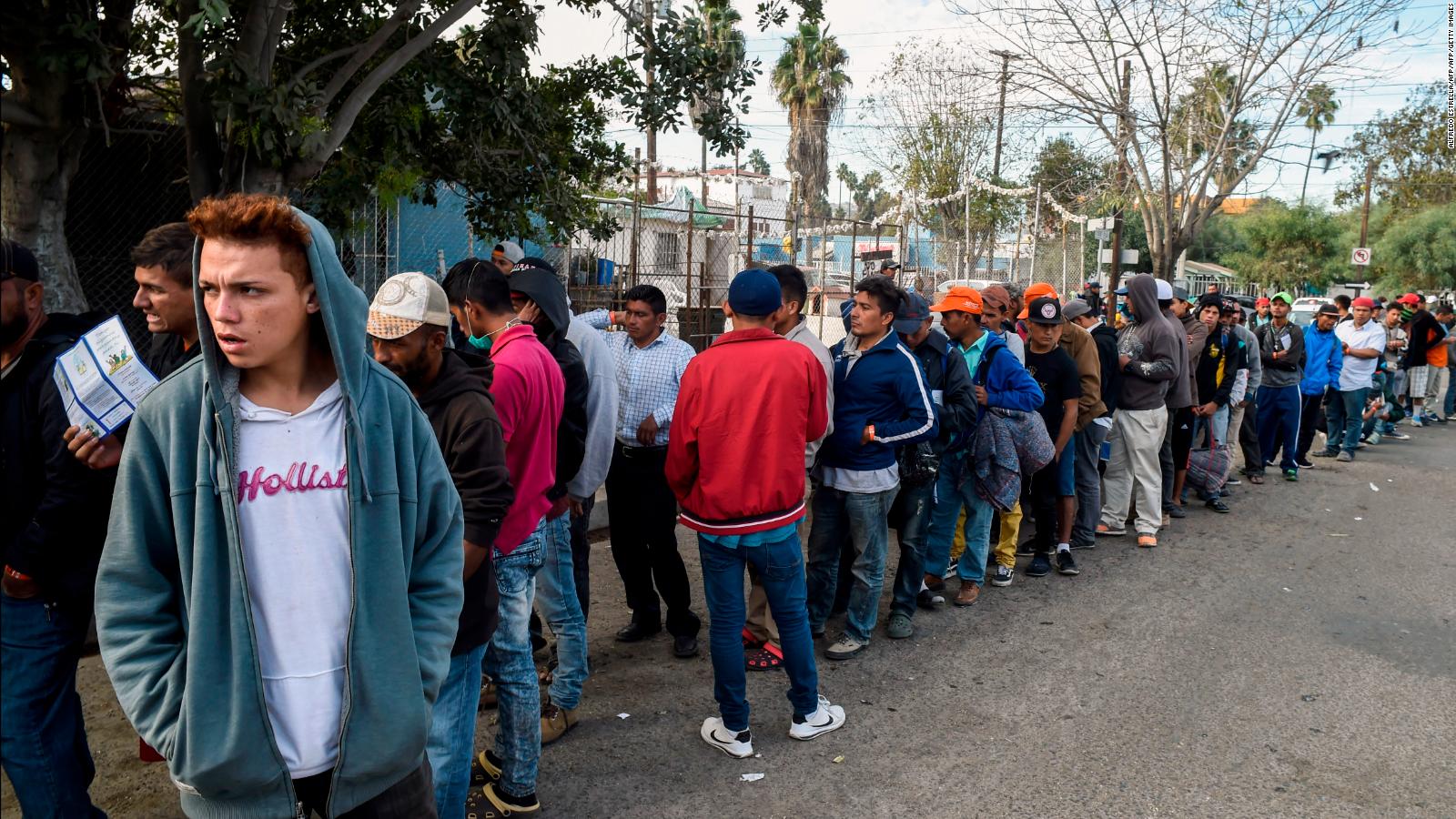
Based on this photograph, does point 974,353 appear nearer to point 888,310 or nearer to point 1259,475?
point 888,310

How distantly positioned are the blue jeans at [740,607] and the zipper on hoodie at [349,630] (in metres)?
2.32

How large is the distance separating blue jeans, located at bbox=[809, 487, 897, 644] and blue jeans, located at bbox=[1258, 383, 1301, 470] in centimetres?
706

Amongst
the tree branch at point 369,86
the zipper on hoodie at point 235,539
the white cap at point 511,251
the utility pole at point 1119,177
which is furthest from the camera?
the utility pole at point 1119,177

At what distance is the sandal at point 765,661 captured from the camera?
17.0 feet

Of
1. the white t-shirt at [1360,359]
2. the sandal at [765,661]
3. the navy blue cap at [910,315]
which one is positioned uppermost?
the navy blue cap at [910,315]

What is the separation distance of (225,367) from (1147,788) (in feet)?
12.1

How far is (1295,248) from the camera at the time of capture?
4481 cm

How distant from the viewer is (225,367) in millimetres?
1903

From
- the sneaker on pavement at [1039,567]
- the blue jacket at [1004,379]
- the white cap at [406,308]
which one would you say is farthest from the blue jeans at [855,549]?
the white cap at [406,308]

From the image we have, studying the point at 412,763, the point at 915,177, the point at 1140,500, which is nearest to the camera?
the point at 412,763

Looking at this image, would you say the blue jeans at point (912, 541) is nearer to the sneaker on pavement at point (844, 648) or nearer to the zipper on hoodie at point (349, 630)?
the sneaker on pavement at point (844, 648)

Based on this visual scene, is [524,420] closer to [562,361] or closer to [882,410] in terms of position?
[562,361]

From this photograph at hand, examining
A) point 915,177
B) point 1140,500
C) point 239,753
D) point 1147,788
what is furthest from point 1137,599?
point 915,177

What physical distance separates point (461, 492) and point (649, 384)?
262cm
